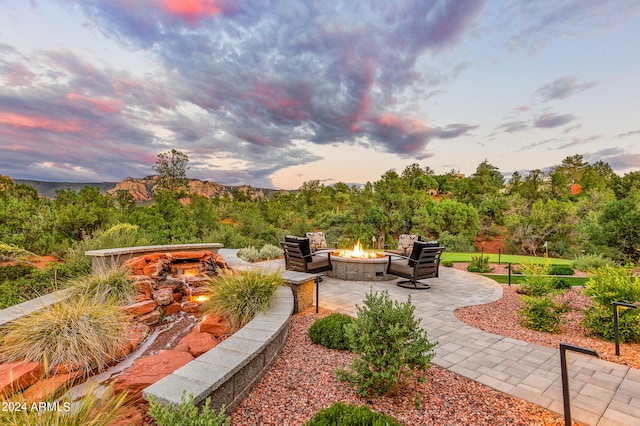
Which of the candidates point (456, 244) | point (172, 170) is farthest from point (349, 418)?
point (172, 170)

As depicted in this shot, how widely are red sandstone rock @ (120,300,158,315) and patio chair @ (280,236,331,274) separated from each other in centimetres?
286

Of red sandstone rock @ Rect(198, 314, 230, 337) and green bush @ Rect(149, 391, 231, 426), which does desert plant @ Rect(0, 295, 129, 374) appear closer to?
red sandstone rock @ Rect(198, 314, 230, 337)

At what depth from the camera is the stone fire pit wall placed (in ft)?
5.83

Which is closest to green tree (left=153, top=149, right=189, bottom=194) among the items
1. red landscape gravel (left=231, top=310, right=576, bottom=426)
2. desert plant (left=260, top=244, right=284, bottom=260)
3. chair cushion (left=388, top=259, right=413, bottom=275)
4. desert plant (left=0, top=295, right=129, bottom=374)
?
desert plant (left=260, top=244, right=284, bottom=260)

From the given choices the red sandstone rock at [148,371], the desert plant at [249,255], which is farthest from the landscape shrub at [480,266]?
the red sandstone rock at [148,371]

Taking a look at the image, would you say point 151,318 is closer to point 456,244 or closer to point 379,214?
point 379,214

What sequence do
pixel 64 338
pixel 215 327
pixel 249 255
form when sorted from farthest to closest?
pixel 249 255 → pixel 215 327 → pixel 64 338

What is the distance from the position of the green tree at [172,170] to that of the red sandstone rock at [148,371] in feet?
85.6

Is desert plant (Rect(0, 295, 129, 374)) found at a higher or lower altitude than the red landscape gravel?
higher

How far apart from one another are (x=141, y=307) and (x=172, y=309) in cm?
59

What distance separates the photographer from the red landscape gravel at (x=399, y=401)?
79.8 inches

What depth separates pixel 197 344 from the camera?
3115 mm

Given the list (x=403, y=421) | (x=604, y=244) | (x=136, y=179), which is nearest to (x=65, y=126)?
(x=403, y=421)

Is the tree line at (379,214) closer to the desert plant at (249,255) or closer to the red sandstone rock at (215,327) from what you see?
the desert plant at (249,255)
